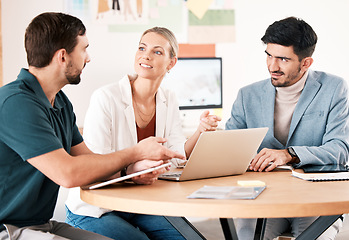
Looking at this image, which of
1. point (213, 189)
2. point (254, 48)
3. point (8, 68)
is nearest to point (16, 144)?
point (213, 189)

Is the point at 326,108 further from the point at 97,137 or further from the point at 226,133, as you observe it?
the point at 97,137

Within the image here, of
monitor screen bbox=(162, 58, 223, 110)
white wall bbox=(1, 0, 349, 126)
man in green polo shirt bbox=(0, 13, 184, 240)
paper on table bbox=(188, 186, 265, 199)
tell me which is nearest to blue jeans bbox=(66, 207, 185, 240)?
man in green polo shirt bbox=(0, 13, 184, 240)

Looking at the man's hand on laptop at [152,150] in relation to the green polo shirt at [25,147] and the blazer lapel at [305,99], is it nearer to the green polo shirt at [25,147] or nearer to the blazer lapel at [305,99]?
the green polo shirt at [25,147]

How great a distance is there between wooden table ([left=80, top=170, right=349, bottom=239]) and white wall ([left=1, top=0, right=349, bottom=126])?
8.84 ft

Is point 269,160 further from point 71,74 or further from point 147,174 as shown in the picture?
point 71,74

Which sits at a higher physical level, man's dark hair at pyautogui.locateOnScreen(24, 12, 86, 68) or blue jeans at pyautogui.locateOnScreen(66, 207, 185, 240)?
man's dark hair at pyautogui.locateOnScreen(24, 12, 86, 68)

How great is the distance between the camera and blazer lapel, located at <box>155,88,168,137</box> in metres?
2.55

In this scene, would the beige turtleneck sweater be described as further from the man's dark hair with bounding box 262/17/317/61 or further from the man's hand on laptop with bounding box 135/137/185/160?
the man's hand on laptop with bounding box 135/137/185/160

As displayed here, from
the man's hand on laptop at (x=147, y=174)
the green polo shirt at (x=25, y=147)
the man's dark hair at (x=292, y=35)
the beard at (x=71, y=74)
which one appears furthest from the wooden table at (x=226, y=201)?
the man's dark hair at (x=292, y=35)

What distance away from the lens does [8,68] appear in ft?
13.3

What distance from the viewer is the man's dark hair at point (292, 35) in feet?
8.46

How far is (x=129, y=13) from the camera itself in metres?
4.56

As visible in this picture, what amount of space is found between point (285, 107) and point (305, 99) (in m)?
0.12

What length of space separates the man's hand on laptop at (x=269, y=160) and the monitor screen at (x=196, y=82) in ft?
7.70
